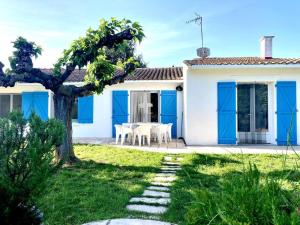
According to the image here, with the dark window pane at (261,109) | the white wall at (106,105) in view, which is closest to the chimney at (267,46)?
the dark window pane at (261,109)

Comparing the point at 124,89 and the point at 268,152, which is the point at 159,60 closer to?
the point at 124,89

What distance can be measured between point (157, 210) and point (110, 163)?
13.2 ft

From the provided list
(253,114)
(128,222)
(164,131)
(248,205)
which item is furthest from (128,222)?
(253,114)

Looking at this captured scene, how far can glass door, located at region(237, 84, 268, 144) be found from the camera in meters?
12.5

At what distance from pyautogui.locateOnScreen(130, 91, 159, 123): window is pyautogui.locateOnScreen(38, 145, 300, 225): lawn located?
16.6 feet

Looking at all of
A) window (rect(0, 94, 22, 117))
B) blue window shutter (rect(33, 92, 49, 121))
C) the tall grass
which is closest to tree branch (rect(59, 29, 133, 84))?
the tall grass

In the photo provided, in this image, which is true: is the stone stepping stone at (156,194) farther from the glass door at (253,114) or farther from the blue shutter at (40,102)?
the blue shutter at (40,102)

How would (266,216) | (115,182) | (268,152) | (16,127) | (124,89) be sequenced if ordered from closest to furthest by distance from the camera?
(266,216), (16,127), (115,182), (268,152), (124,89)

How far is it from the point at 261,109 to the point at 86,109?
836 cm

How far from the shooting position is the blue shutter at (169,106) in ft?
47.3

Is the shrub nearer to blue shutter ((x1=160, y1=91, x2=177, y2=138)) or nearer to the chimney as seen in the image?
blue shutter ((x1=160, y1=91, x2=177, y2=138))

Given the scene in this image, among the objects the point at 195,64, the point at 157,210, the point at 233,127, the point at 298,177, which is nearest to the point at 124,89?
the point at 195,64

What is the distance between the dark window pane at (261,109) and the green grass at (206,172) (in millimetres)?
3531

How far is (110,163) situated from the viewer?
8.18 meters
